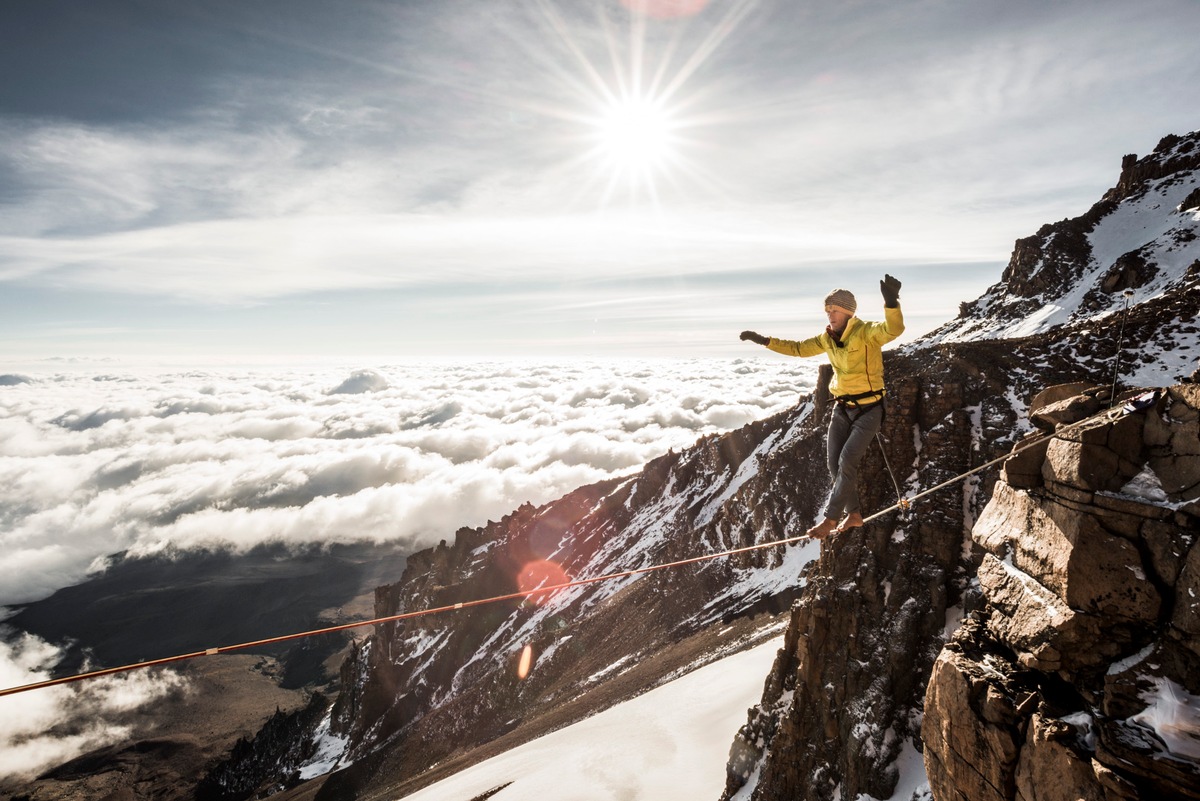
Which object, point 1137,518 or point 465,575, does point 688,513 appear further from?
point 1137,518

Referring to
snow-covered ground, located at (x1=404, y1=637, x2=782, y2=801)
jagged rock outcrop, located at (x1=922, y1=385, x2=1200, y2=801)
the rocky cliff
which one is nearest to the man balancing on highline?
jagged rock outcrop, located at (x1=922, y1=385, x2=1200, y2=801)

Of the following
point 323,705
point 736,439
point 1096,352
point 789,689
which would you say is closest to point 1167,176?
point 736,439

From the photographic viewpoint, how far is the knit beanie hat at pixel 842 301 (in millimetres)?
9578

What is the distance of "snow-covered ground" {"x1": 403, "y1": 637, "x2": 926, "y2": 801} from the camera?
31.4 meters

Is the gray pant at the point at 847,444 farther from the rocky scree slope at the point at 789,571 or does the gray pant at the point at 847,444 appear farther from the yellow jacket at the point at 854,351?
the rocky scree slope at the point at 789,571

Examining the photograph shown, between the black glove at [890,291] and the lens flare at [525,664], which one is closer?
the black glove at [890,291]

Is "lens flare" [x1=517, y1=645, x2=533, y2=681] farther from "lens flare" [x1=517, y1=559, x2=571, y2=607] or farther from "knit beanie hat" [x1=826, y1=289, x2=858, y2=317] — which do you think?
"knit beanie hat" [x1=826, y1=289, x2=858, y2=317]

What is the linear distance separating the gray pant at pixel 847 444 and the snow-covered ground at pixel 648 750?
2564cm

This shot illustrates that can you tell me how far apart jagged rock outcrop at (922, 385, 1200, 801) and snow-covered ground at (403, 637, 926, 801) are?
27006mm

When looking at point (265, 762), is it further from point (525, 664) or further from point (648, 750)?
point (648, 750)

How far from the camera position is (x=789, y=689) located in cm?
2431

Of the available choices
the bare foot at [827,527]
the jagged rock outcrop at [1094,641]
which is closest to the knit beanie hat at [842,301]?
the jagged rock outcrop at [1094,641]

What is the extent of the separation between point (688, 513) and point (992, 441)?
69962 mm

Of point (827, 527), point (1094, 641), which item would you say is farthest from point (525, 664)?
point (1094, 641)
